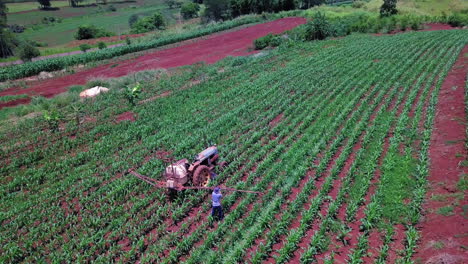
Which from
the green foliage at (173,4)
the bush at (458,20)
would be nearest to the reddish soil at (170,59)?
the bush at (458,20)

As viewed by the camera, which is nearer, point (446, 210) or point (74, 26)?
point (446, 210)

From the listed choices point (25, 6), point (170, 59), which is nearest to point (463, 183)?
point (170, 59)

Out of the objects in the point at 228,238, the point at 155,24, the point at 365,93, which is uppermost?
the point at 155,24

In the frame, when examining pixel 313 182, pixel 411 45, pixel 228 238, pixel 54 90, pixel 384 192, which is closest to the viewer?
pixel 228 238

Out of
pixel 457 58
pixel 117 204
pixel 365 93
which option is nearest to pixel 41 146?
pixel 117 204

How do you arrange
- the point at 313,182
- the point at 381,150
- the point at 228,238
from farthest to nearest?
1. the point at 381,150
2. the point at 313,182
3. the point at 228,238

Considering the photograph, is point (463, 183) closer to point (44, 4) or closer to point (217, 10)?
point (217, 10)

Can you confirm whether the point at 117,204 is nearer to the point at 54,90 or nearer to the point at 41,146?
the point at 41,146
